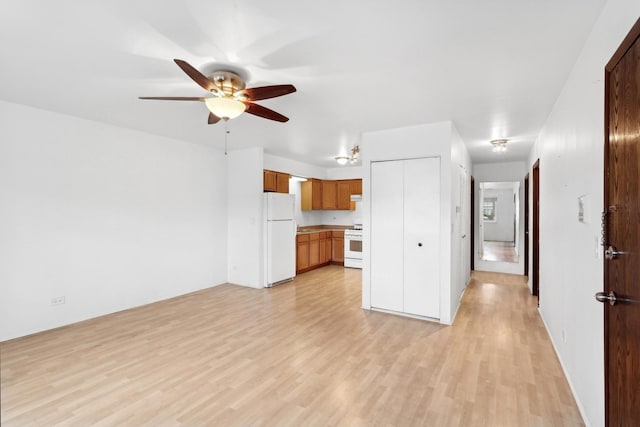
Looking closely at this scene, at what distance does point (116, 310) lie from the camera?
404 centimetres

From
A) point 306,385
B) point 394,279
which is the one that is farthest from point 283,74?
point 394,279

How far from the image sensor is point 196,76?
6.70 feet

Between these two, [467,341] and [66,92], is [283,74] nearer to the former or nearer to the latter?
[66,92]

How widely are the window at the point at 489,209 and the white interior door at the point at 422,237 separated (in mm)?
3628

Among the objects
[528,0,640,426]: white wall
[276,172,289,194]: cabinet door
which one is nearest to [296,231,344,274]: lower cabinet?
[276,172,289,194]: cabinet door

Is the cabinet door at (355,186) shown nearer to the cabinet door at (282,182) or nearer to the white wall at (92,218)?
the cabinet door at (282,182)

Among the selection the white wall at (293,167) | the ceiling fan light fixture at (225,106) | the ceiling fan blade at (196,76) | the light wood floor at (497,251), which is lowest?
the light wood floor at (497,251)

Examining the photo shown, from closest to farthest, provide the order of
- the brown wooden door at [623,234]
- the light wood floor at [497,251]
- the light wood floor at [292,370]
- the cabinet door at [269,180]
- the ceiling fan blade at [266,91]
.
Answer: the brown wooden door at [623,234] → the light wood floor at [292,370] → the ceiling fan blade at [266,91] → the cabinet door at [269,180] → the light wood floor at [497,251]

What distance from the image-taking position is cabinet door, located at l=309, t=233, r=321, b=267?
22.1 feet

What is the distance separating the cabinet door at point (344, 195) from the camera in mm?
7453

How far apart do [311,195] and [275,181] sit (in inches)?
65.3

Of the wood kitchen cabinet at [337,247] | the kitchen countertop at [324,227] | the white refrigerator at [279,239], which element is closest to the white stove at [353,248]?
the wood kitchen cabinet at [337,247]

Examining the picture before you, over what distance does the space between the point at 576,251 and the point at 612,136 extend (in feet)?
3.32

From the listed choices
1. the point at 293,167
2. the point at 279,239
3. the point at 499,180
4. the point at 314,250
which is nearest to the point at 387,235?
the point at 279,239
